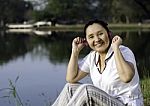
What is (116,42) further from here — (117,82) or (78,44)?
(78,44)

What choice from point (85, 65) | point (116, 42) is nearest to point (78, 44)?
point (85, 65)

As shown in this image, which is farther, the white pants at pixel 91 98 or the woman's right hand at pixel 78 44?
the woman's right hand at pixel 78 44

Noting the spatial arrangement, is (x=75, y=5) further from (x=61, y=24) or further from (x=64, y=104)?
(x=64, y=104)

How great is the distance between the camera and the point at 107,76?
3693 millimetres

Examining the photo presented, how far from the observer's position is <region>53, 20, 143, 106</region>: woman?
11.6 ft

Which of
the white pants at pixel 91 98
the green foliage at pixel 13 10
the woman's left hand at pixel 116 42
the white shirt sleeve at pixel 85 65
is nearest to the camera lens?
the white pants at pixel 91 98

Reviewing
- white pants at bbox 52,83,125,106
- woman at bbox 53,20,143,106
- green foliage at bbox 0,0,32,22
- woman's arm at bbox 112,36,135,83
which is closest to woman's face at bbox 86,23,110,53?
Result: woman at bbox 53,20,143,106

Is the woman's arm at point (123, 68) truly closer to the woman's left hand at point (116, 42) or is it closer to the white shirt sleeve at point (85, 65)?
the woman's left hand at point (116, 42)

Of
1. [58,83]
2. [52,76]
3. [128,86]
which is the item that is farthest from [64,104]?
[52,76]

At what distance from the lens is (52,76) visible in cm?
1338

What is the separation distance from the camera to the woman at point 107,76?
3.54 m

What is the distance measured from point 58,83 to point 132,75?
317 inches

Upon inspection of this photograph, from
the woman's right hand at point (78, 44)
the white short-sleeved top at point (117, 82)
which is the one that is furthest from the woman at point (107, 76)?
the woman's right hand at point (78, 44)

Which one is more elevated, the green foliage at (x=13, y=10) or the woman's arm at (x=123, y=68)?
the woman's arm at (x=123, y=68)
